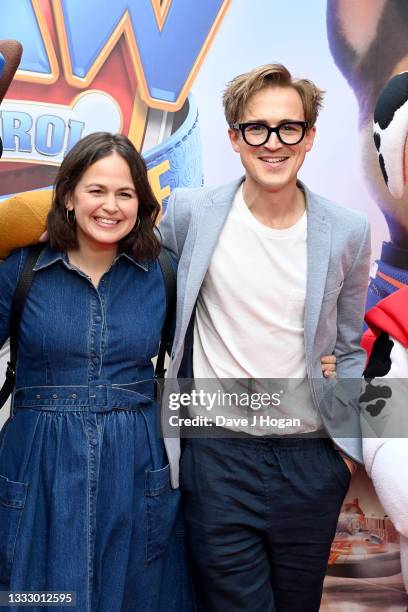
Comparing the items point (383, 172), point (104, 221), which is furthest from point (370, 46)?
point (104, 221)

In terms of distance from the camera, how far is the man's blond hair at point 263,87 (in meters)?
1.89

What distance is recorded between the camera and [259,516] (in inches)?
76.2

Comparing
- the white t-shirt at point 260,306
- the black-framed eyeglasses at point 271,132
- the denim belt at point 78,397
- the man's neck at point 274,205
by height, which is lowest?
the denim belt at point 78,397

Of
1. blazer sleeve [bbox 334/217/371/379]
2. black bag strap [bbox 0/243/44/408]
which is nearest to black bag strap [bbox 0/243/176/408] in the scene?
black bag strap [bbox 0/243/44/408]

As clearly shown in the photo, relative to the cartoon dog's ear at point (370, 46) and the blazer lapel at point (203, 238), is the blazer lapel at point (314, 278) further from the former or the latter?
the cartoon dog's ear at point (370, 46)

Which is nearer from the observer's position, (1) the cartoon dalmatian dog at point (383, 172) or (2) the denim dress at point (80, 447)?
(2) the denim dress at point (80, 447)

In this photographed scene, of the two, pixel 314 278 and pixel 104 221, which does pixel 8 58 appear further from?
pixel 314 278

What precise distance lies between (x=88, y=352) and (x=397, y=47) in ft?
5.36

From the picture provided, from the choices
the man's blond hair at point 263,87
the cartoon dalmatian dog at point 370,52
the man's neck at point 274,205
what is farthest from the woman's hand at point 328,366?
the cartoon dalmatian dog at point 370,52

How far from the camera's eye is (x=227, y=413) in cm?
195

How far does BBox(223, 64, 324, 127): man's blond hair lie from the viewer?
1.89 metres

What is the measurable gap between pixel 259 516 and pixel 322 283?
0.63 m

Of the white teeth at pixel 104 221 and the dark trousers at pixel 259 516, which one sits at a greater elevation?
the white teeth at pixel 104 221

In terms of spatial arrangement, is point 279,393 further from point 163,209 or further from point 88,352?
point 163,209
